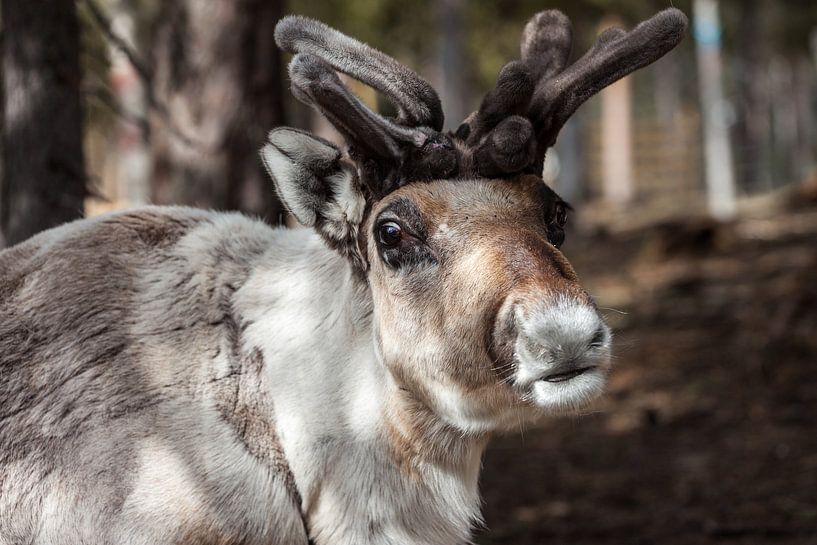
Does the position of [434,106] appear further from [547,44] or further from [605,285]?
[605,285]

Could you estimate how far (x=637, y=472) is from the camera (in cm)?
884

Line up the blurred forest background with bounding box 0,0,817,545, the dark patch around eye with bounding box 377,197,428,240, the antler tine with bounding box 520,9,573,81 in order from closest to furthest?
1. the dark patch around eye with bounding box 377,197,428,240
2. the antler tine with bounding box 520,9,573,81
3. the blurred forest background with bounding box 0,0,817,545

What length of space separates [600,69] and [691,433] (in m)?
5.99

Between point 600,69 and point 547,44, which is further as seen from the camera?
point 547,44

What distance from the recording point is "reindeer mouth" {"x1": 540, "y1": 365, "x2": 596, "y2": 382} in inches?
144

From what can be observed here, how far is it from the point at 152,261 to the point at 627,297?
1077 centimetres

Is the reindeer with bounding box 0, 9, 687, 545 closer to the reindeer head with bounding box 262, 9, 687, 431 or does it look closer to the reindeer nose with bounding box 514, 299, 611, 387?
the reindeer head with bounding box 262, 9, 687, 431

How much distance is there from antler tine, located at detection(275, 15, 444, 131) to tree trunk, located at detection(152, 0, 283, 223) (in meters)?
3.45

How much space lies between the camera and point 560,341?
356 centimetres

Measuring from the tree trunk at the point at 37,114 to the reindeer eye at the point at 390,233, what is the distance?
2.83 m

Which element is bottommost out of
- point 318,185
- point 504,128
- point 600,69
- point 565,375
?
point 565,375

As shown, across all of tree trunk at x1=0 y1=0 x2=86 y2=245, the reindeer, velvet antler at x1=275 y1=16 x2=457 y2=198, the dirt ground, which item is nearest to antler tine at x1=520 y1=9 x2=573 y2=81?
the reindeer

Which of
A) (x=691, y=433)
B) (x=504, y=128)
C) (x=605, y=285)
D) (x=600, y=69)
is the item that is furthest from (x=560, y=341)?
(x=605, y=285)

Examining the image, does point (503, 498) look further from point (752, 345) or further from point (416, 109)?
point (416, 109)
